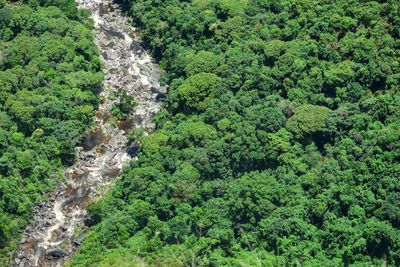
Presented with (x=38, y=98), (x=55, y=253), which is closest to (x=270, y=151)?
(x=55, y=253)

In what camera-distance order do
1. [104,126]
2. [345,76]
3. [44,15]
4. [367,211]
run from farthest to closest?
[44,15], [104,126], [345,76], [367,211]

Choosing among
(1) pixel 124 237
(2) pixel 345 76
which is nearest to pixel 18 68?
(1) pixel 124 237

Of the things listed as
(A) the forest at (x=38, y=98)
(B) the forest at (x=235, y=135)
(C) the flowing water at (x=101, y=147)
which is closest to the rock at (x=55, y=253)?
(C) the flowing water at (x=101, y=147)

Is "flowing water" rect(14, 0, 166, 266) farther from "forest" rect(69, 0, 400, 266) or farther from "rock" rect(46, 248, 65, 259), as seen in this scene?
"forest" rect(69, 0, 400, 266)

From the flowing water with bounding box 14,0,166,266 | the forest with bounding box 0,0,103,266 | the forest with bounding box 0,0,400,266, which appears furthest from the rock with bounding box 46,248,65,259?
the forest with bounding box 0,0,400,266

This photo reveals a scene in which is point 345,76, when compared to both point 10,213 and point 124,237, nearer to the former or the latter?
point 124,237

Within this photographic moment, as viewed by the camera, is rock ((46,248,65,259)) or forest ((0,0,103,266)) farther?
forest ((0,0,103,266))

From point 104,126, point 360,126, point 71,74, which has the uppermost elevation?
point 360,126
